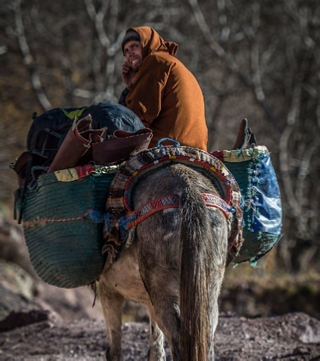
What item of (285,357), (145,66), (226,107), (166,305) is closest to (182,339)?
(166,305)

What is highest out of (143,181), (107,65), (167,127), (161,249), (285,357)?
(107,65)

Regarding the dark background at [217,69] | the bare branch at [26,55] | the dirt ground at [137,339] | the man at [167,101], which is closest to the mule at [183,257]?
the man at [167,101]

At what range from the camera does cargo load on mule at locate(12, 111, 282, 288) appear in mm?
3693

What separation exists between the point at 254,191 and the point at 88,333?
3.45m

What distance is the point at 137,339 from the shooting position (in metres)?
6.88

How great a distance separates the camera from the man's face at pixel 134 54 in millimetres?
4836

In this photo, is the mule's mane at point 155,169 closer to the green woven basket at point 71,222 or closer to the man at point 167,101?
the green woven basket at point 71,222

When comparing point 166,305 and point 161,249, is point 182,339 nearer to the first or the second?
point 166,305

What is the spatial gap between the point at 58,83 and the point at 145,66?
385 inches

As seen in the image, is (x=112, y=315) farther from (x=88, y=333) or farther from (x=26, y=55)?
(x=26, y=55)

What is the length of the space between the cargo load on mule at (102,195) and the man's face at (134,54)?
584 mm

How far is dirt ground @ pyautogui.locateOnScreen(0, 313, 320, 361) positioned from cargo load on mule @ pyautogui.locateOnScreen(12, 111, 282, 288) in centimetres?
190

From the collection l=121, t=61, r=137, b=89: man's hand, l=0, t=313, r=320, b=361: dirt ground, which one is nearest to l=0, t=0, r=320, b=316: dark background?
l=0, t=313, r=320, b=361: dirt ground

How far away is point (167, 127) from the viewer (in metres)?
4.54
